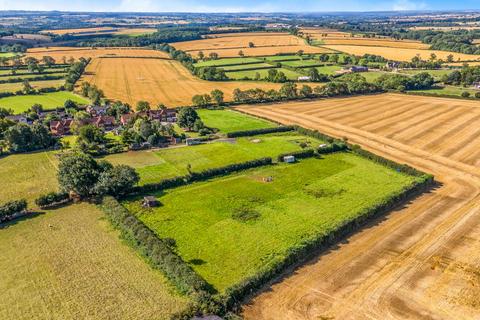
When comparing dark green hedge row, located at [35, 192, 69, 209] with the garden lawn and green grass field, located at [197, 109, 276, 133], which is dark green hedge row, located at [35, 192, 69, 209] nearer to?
the garden lawn

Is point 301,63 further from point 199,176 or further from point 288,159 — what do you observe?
point 199,176

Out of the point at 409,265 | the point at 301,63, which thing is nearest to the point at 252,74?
the point at 301,63

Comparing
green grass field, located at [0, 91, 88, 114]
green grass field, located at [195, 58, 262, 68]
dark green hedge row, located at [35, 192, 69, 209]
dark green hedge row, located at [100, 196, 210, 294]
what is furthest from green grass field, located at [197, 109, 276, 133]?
green grass field, located at [195, 58, 262, 68]

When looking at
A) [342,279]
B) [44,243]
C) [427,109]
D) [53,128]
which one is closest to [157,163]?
[44,243]

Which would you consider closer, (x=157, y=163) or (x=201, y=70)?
(x=157, y=163)

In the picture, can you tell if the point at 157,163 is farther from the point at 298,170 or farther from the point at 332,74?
the point at 332,74

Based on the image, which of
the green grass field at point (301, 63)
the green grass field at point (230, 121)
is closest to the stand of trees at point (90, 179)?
the green grass field at point (230, 121)
